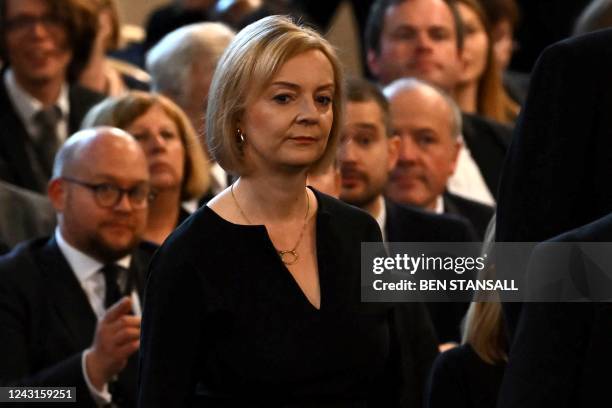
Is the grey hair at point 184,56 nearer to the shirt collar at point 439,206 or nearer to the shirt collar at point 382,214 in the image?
the shirt collar at point 439,206

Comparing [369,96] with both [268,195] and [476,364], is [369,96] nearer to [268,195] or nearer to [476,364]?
[476,364]

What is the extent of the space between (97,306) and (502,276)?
1.47 m

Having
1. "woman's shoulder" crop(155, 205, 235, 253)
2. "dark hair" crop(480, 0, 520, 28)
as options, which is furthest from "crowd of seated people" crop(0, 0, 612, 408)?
"dark hair" crop(480, 0, 520, 28)

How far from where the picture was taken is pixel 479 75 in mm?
5852

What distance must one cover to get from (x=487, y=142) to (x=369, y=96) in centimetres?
118

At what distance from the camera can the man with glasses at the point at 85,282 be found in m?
3.24

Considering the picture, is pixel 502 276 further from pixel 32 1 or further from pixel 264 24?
pixel 32 1

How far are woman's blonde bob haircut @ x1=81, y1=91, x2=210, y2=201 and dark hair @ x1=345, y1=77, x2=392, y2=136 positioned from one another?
480mm

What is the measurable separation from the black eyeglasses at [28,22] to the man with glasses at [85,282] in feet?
4.12

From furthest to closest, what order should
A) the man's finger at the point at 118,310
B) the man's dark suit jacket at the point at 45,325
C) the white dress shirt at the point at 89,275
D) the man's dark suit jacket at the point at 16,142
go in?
the man's dark suit jacket at the point at 16,142 < the white dress shirt at the point at 89,275 < the man's dark suit jacket at the point at 45,325 < the man's finger at the point at 118,310

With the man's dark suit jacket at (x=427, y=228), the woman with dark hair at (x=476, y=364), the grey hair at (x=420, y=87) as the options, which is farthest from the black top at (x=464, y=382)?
the grey hair at (x=420, y=87)

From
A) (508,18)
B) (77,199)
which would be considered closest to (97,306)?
(77,199)

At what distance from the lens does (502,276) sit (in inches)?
90.3

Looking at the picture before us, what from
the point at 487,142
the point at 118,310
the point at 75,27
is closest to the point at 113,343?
the point at 118,310
